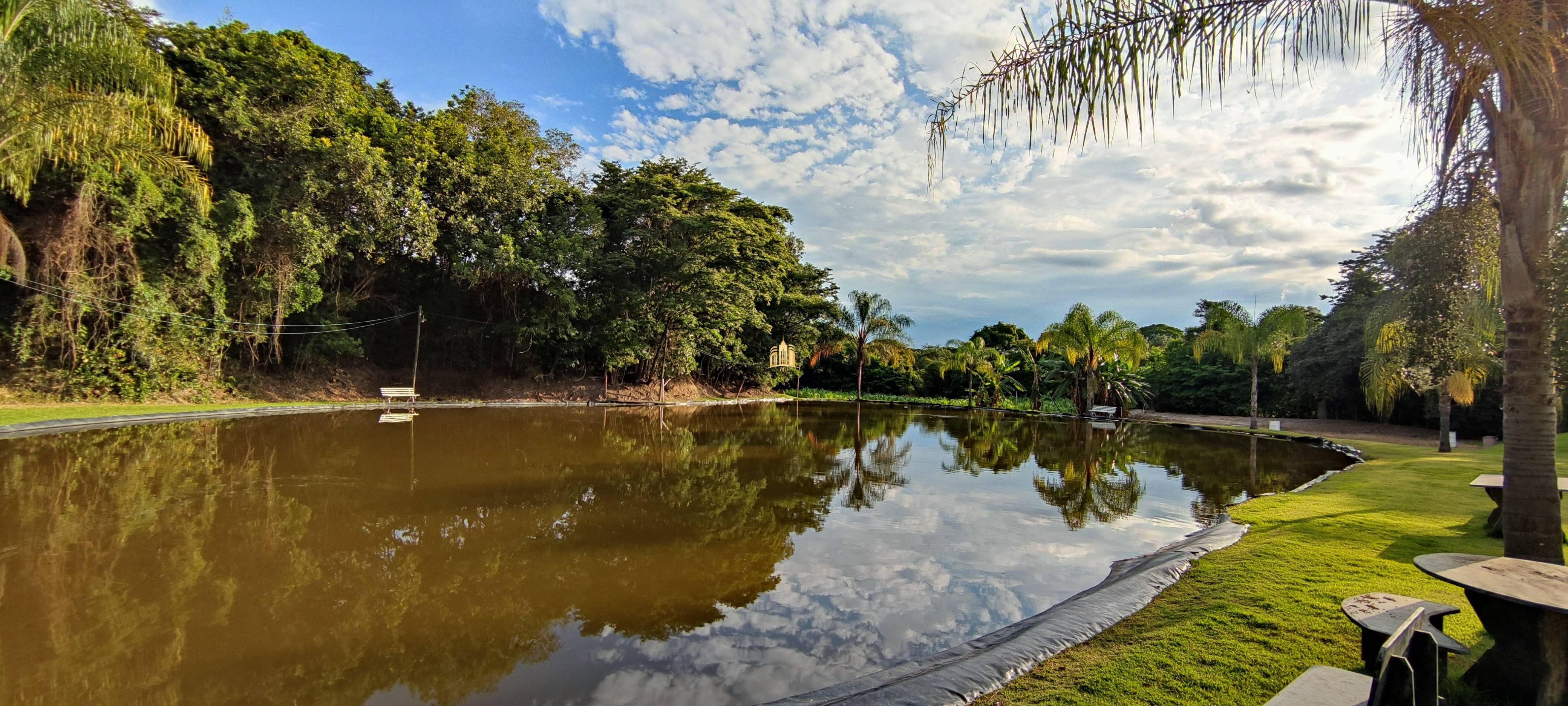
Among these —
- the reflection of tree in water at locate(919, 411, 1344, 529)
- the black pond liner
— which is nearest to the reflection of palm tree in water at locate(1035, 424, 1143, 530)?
the reflection of tree in water at locate(919, 411, 1344, 529)

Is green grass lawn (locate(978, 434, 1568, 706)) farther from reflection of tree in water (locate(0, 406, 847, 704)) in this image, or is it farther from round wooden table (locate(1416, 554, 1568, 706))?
reflection of tree in water (locate(0, 406, 847, 704))

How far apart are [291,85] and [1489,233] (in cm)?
2244

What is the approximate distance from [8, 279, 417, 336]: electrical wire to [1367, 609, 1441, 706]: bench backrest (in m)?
19.1

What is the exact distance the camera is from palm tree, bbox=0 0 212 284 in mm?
8406

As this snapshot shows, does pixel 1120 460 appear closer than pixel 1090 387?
Yes

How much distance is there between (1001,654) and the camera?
2930 mm

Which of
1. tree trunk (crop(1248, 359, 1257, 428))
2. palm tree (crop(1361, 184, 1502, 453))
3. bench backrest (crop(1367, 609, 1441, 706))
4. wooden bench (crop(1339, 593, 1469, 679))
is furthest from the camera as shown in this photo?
tree trunk (crop(1248, 359, 1257, 428))

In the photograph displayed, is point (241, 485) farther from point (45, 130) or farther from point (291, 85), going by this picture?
point (291, 85)

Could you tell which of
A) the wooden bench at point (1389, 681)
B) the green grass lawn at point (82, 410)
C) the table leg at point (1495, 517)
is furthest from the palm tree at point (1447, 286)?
the green grass lawn at point (82, 410)

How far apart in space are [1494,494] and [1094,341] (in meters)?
15.6

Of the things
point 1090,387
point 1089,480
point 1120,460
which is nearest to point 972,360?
point 1090,387

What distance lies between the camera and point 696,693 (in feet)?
9.41

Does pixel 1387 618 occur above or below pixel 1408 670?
below

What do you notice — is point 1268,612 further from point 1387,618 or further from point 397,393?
point 397,393
